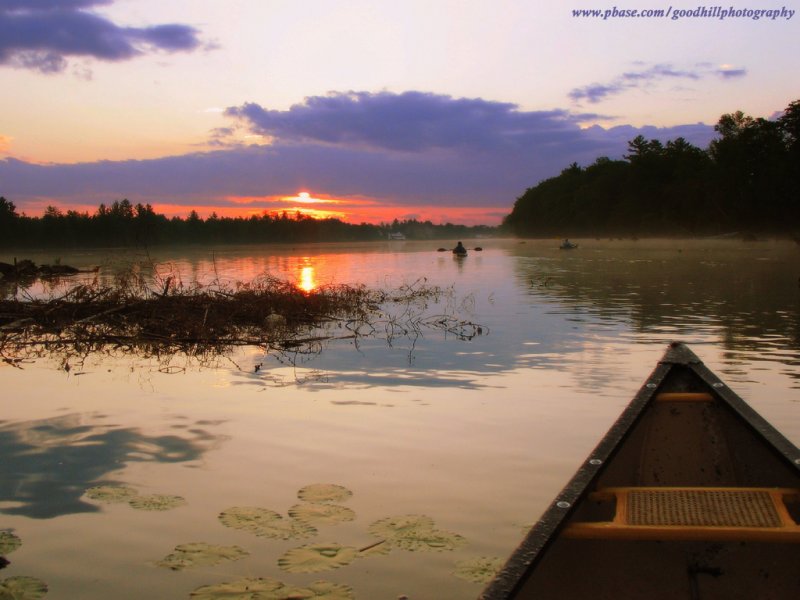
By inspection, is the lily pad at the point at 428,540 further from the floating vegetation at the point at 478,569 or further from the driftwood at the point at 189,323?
the driftwood at the point at 189,323

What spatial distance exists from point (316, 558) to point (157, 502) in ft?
5.23

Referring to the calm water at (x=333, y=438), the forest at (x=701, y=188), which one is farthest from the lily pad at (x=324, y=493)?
the forest at (x=701, y=188)

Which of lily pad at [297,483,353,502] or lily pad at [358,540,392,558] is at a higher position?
lily pad at [297,483,353,502]

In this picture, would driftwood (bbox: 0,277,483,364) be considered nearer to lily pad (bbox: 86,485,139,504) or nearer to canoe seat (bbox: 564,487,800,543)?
lily pad (bbox: 86,485,139,504)

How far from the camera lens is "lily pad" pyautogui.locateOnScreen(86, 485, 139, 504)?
5113mm

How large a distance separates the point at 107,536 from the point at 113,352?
8319 mm

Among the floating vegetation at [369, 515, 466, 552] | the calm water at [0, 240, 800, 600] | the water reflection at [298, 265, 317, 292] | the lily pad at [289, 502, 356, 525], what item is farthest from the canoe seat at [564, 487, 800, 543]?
the water reflection at [298, 265, 317, 292]

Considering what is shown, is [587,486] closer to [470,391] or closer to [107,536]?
[107,536]

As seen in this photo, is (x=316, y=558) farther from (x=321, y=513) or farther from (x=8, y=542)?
(x=8, y=542)

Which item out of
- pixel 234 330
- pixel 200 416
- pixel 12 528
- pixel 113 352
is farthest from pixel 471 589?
pixel 234 330

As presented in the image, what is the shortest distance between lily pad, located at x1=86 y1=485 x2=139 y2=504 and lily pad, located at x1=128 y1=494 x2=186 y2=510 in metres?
0.09

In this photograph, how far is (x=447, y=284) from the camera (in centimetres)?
2875

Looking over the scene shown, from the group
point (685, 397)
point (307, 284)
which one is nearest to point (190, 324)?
point (685, 397)

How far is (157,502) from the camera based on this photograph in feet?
16.6
